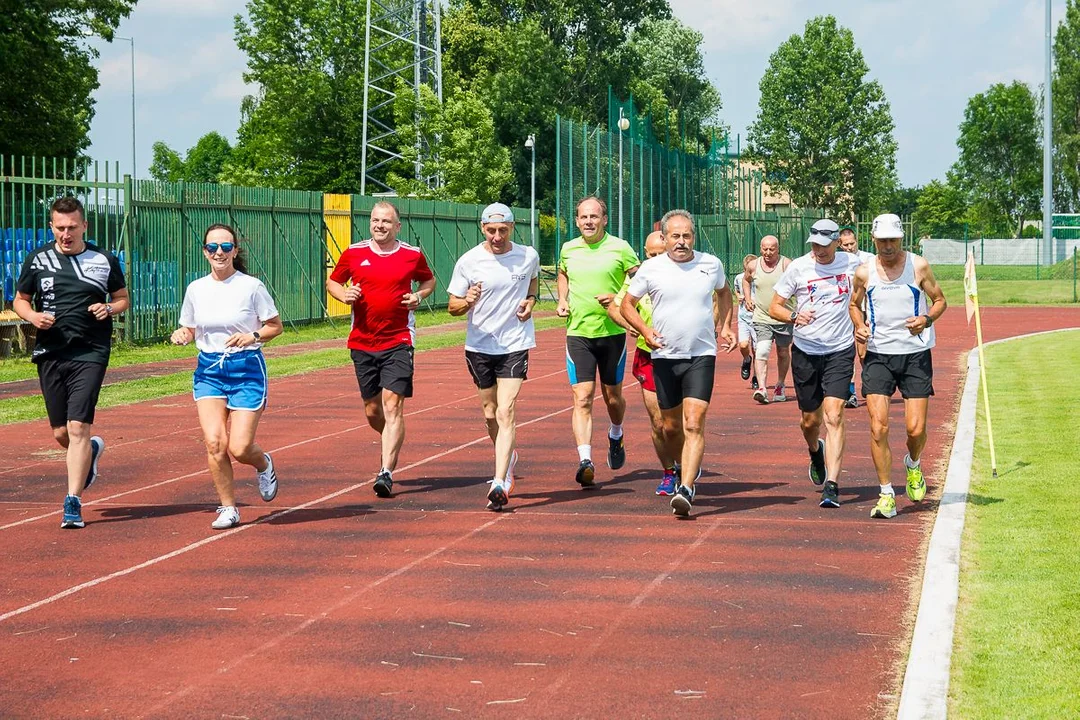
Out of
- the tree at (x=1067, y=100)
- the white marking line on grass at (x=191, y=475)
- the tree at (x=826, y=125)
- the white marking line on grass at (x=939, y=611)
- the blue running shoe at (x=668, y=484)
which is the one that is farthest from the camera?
the tree at (x=1067, y=100)

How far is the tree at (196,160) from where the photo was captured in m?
135

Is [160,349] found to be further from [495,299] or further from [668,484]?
[668,484]

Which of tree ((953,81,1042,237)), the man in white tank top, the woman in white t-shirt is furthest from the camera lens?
tree ((953,81,1042,237))

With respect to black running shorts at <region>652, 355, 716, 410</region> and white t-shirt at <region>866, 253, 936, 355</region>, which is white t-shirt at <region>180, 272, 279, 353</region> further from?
white t-shirt at <region>866, 253, 936, 355</region>

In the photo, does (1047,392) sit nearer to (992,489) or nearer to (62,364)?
(992,489)

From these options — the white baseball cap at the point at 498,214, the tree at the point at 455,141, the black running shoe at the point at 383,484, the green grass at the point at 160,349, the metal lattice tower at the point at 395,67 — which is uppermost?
the metal lattice tower at the point at 395,67

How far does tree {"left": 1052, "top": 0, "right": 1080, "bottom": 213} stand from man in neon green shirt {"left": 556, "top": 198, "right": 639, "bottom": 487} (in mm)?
100231

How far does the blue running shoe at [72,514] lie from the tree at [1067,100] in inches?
4069

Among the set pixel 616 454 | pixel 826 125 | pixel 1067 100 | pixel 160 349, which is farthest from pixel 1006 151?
pixel 616 454

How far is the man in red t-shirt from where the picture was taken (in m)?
10.6

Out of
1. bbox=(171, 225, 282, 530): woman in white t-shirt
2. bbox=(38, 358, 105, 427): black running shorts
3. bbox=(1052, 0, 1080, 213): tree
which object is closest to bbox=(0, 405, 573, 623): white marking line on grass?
bbox=(171, 225, 282, 530): woman in white t-shirt

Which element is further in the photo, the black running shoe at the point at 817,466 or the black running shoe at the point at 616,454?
the black running shoe at the point at 616,454

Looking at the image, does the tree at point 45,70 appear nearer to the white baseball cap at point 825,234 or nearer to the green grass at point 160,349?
the green grass at point 160,349

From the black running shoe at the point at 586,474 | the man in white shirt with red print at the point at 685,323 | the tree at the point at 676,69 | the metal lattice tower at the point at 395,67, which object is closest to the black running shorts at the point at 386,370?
the black running shoe at the point at 586,474
